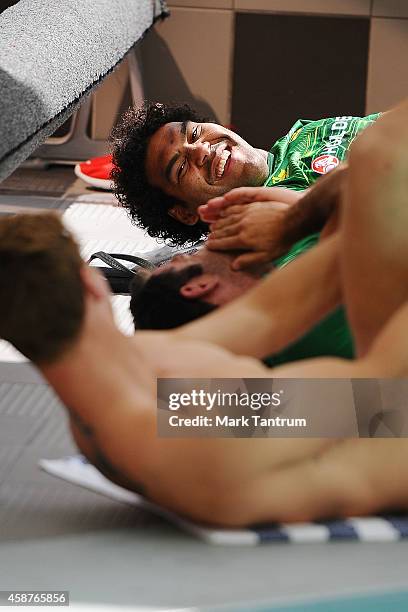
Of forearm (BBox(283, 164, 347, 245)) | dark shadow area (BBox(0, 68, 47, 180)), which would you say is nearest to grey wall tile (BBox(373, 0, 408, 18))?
dark shadow area (BBox(0, 68, 47, 180))

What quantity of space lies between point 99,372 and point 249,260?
0.19 m

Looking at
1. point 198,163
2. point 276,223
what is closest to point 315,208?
point 276,223

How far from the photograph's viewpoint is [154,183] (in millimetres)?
1826

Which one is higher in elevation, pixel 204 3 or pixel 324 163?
pixel 324 163

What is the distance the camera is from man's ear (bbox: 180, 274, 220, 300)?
0.97 metres

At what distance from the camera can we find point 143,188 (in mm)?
1851

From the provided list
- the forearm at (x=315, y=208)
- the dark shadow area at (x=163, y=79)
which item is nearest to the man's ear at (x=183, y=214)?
the forearm at (x=315, y=208)

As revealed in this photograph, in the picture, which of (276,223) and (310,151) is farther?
(310,151)

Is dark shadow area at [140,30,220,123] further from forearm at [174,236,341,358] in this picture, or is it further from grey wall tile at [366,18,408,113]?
forearm at [174,236,341,358]

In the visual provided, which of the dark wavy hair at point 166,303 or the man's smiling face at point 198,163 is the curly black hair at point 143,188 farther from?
the dark wavy hair at point 166,303

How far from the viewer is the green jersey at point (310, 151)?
6.07 feet

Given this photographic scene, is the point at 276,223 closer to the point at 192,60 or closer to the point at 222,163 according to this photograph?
the point at 222,163

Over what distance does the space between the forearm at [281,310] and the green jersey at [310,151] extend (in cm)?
92

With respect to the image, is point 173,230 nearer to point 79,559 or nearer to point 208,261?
point 208,261
